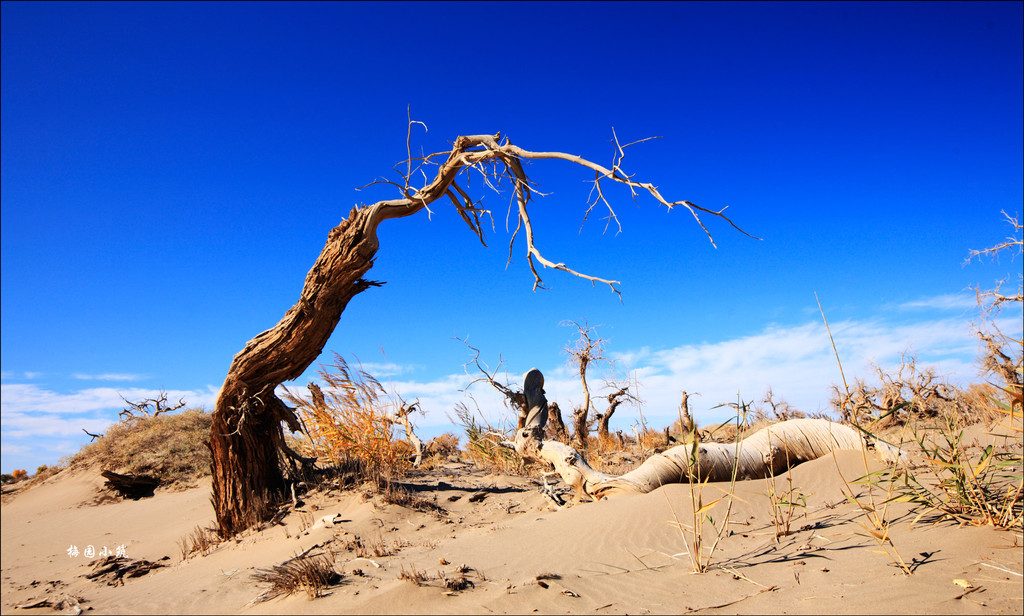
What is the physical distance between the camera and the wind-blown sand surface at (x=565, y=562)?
3061mm

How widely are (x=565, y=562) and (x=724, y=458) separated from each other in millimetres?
3241

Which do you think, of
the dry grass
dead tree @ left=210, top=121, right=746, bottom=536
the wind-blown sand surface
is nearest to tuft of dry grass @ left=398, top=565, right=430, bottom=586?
the wind-blown sand surface

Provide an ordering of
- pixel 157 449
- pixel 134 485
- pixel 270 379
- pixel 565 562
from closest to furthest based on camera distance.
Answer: pixel 565 562 < pixel 270 379 < pixel 134 485 < pixel 157 449

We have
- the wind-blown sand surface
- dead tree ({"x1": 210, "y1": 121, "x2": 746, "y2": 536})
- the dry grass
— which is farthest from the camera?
the dry grass

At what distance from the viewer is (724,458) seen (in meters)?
6.42

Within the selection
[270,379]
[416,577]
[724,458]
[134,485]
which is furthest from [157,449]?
[724,458]

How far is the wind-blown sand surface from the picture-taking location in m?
3.06

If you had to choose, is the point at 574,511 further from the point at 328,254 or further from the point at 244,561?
the point at 328,254

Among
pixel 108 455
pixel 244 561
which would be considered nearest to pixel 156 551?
pixel 244 561

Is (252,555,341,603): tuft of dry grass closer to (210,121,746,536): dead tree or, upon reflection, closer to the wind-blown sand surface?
the wind-blown sand surface

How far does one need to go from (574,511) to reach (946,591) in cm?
327

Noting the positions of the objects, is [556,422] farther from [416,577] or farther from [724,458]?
[416,577]

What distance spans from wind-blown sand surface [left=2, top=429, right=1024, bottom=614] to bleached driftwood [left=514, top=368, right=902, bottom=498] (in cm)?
41

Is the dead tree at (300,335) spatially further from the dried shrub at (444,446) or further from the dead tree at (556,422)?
the dead tree at (556,422)
